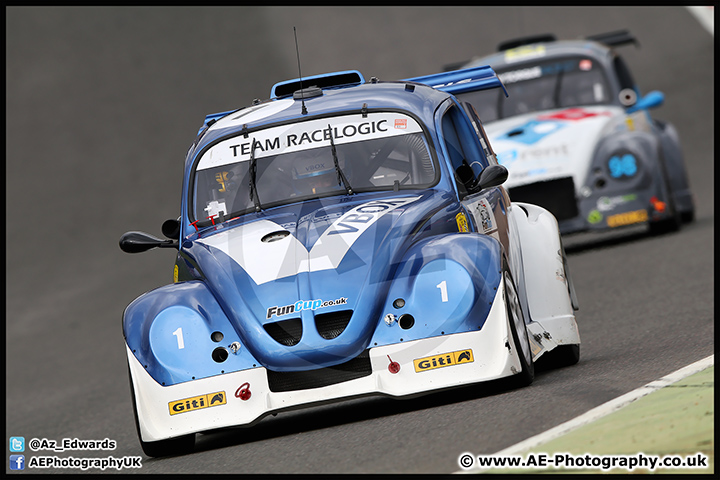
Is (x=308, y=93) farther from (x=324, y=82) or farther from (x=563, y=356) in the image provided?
(x=563, y=356)

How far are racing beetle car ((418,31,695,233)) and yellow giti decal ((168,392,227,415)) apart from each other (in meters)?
7.56

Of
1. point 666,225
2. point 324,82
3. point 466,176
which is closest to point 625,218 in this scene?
point 666,225

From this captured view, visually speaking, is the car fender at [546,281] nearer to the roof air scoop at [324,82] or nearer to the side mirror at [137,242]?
the roof air scoop at [324,82]

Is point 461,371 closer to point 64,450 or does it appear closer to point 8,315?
point 64,450

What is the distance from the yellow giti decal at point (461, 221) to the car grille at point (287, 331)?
1.18 m

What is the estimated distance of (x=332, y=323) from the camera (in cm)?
595

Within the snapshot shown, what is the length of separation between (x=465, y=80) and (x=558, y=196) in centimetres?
512

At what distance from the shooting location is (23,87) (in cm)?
2873

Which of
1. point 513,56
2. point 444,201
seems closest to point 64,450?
point 444,201

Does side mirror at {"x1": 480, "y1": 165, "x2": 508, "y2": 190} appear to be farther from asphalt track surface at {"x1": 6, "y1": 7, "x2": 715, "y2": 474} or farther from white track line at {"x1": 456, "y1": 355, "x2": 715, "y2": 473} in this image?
white track line at {"x1": 456, "y1": 355, "x2": 715, "y2": 473}

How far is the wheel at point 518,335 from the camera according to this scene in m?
6.03

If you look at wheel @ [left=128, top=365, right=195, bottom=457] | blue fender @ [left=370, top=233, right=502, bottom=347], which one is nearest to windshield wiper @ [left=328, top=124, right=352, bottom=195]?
blue fender @ [left=370, top=233, right=502, bottom=347]

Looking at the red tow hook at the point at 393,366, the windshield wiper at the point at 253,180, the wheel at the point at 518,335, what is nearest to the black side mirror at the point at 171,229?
the windshield wiper at the point at 253,180

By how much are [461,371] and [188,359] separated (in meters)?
1.32
